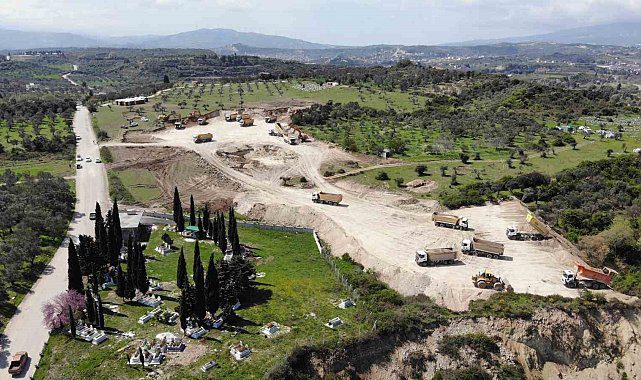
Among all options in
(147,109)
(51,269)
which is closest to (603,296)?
(51,269)

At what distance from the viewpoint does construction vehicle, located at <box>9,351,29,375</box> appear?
36.5m

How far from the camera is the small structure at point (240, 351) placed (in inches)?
1487

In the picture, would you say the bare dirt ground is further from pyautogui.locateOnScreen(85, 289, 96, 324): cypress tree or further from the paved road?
pyautogui.locateOnScreen(85, 289, 96, 324): cypress tree

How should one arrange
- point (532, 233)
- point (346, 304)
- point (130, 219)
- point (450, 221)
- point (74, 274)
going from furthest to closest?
1. point (130, 219)
2. point (450, 221)
3. point (532, 233)
4. point (346, 304)
5. point (74, 274)

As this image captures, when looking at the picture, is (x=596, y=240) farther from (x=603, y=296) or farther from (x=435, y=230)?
(x=435, y=230)

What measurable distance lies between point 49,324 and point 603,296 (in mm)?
51097

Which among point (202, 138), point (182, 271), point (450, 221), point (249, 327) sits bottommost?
point (249, 327)

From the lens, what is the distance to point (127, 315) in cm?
4425

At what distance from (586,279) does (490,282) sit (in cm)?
1028

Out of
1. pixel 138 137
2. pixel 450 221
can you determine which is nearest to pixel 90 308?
pixel 450 221

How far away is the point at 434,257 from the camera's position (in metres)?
54.4

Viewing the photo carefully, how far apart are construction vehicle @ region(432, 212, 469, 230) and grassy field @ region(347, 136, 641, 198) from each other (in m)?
10.7

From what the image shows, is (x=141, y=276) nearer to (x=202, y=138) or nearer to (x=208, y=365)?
(x=208, y=365)

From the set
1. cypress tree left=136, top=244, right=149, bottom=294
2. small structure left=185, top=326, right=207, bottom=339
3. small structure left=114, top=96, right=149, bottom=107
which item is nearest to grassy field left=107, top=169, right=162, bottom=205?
cypress tree left=136, top=244, right=149, bottom=294
